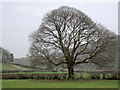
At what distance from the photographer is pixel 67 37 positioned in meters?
21.4

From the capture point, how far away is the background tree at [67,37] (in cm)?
2041

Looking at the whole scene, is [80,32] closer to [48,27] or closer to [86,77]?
[48,27]

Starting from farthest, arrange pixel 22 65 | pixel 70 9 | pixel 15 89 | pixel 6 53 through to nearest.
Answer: pixel 22 65 < pixel 6 53 < pixel 70 9 < pixel 15 89

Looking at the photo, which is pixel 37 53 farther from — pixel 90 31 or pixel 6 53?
pixel 6 53

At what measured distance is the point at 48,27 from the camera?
21031mm

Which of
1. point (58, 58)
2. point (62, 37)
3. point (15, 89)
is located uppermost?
point (62, 37)

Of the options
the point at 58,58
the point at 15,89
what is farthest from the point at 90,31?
the point at 15,89

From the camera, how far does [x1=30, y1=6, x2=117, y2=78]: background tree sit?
20.4 m

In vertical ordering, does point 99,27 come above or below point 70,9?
below

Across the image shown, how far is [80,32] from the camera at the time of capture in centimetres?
2078

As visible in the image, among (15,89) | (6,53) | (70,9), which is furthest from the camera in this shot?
(6,53)

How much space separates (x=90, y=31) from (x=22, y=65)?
191 feet

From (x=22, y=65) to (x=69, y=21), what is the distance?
57.5 meters

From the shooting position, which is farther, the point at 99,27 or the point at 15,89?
the point at 99,27
